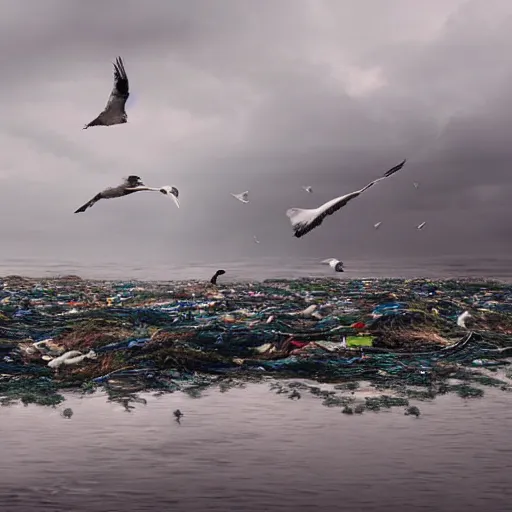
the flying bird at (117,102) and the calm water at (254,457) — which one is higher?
the flying bird at (117,102)

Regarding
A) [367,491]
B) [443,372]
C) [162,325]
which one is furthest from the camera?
[162,325]

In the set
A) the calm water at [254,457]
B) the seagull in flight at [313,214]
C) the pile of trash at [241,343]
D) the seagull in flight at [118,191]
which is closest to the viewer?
the calm water at [254,457]

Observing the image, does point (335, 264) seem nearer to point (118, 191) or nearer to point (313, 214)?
point (118, 191)

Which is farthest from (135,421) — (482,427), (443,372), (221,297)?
(221,297)

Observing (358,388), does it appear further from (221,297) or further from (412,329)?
(221,297)

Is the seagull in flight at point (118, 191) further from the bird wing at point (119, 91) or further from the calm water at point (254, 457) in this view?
the calm water at point (254, 457)

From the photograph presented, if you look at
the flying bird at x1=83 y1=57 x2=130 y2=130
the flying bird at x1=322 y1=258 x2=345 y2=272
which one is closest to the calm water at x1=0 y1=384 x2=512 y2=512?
the flying bird at x1=83 y1=57 x2=130 y2=130

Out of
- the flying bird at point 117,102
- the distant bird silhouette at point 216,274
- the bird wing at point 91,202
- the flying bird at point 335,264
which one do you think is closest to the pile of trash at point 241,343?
the flying bird at point 335,264
